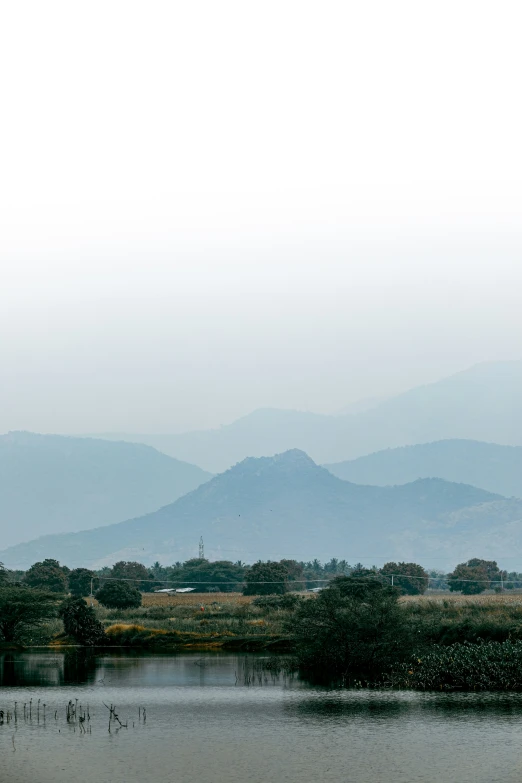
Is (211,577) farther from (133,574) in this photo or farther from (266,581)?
(266,581)

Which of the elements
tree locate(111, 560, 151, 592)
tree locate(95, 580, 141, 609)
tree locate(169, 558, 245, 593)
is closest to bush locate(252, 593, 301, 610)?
tree locate(95, 580, 141, 609)

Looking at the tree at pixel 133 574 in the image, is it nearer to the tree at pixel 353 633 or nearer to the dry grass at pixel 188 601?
the dry grass at pixel 188 601

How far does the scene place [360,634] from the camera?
5569 cm

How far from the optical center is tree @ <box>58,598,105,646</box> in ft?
262

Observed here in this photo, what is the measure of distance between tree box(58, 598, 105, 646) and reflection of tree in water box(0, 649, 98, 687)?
3.64 m

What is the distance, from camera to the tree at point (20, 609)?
7812cm

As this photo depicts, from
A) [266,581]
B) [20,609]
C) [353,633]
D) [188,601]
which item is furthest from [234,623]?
[266,581]

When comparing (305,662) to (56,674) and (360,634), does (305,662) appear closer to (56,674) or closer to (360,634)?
(360,634)

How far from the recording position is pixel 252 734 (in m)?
38.3

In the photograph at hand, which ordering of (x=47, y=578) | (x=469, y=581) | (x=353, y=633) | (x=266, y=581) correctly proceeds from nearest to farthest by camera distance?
1. (x=353, y=633)
2. (x=47, y=578)
3. (x=266, y=581)
4. (x=469, y=581)

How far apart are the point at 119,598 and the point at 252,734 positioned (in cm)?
7106

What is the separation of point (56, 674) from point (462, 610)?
127 feet

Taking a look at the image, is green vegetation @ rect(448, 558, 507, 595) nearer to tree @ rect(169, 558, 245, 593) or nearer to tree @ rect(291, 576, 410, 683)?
tree @ rect(169, 558, 245, 593)

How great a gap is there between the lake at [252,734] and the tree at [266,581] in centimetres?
8387
